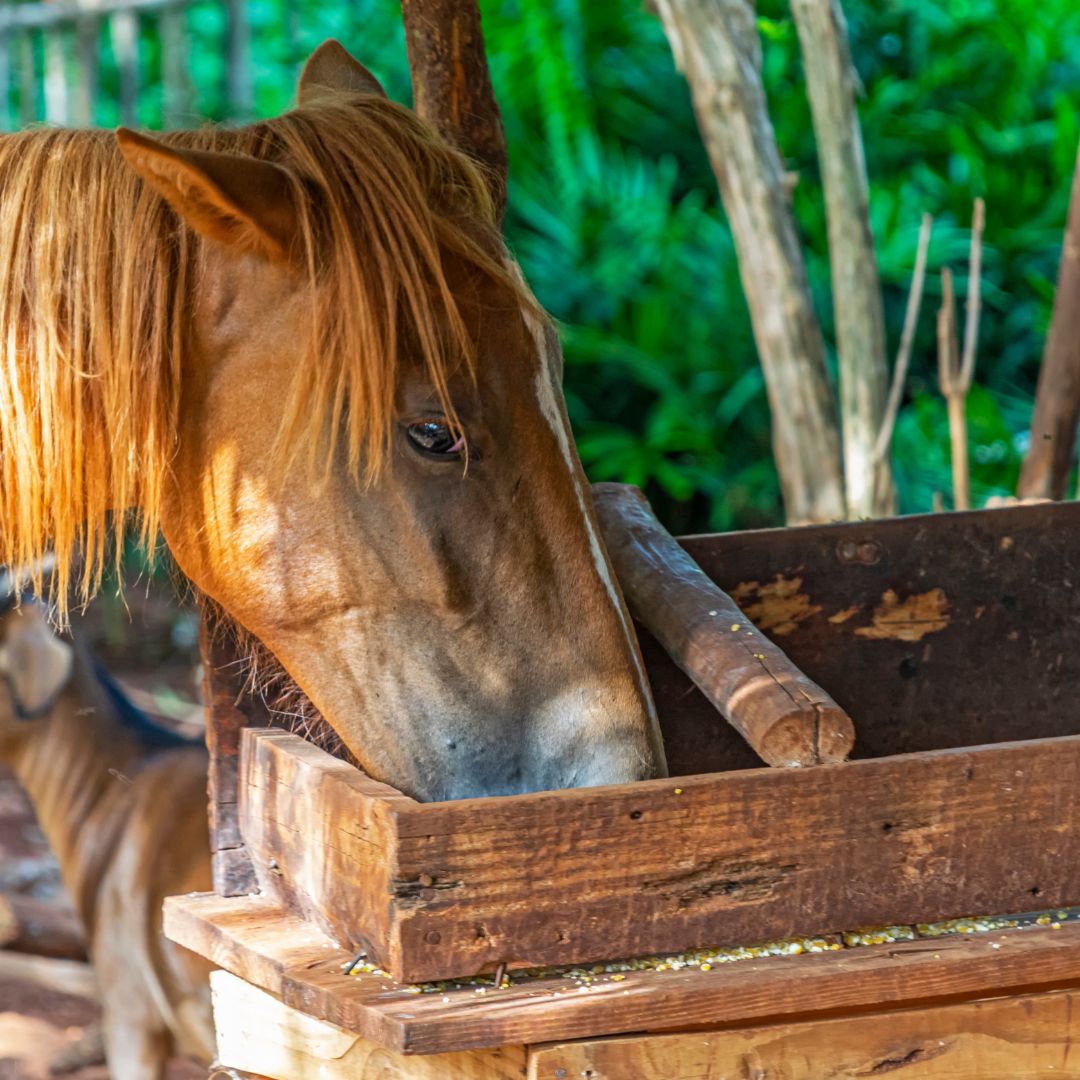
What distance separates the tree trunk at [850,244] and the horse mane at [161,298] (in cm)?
169

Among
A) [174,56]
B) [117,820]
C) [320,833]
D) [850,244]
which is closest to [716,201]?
[174,56]

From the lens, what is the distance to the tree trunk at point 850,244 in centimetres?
310

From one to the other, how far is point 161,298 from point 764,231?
6.11 feet

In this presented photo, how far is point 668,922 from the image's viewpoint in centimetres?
115

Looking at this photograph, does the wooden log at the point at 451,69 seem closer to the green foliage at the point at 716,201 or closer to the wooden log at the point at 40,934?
the wooden log at the point at 40,934

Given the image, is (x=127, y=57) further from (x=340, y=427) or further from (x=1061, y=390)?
(x=340, y=427)

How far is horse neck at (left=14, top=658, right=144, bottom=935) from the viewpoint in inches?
134

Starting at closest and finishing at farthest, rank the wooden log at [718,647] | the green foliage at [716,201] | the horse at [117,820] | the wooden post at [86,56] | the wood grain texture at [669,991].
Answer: the wood grain texture at [669,991]
the wooden log at [718,647]
the horse at [117,820]
the green foliage at [716,201]
the wooden post at [86,56]

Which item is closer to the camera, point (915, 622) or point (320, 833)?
point (320, 833)

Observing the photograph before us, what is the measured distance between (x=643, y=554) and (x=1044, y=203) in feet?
16.9

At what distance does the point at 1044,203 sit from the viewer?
247 inches

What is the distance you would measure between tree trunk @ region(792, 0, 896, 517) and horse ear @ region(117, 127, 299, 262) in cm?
189

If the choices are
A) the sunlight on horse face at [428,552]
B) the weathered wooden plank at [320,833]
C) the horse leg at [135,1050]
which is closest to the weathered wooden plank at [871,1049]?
the weathered wooden plank at [320,833]

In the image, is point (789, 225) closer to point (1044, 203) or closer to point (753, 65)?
point (753, 65)
